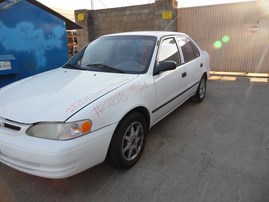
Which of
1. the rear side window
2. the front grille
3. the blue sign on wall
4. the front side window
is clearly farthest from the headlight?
the rear side window

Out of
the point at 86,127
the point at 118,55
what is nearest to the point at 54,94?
the point at 86,127

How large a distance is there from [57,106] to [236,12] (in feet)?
26.4

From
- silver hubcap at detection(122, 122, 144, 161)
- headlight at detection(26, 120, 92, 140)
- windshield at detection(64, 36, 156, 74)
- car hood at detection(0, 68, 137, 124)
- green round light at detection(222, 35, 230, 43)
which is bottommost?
silver hubcap at detection(122, 122, 144, 161)

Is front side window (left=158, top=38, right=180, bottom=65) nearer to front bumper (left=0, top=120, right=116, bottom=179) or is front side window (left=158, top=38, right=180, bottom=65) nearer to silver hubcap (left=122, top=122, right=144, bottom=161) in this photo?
silver hubcap (left=122, top=122, right=144, bottom=161)

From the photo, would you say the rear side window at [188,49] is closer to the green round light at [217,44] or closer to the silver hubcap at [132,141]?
the silver hubcap at [132,141]

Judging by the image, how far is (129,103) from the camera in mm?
2420

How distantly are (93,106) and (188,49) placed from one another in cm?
278

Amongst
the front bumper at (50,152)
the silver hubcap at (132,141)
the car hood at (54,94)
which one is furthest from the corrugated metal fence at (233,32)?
the front bumper at (50,152)

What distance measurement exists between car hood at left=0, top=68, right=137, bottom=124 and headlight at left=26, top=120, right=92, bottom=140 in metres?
0.06

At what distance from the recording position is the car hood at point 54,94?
203 centimetres

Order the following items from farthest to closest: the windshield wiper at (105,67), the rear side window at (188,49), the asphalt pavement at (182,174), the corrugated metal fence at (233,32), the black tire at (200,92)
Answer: the corrugated metal fence at (233,32)
the black tire at (200,92)
the rear side window at (188,49)
the windshield wiper at (105,67)
the asphalt pavement at (182,174)

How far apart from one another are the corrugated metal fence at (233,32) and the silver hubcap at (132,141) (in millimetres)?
7002

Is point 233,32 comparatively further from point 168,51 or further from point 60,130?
point 60,130

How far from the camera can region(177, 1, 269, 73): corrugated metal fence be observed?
7805 mm
